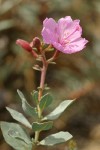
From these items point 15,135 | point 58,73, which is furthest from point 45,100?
point 58,73

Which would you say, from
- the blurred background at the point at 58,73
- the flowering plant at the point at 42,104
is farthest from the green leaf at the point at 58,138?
the blurred background at the point at 58,73

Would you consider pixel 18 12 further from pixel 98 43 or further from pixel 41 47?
pixel 41 47

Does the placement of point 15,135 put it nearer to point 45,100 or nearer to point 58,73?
point 45,100

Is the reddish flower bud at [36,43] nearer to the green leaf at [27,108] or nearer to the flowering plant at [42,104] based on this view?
the flowering plant at [42,104]

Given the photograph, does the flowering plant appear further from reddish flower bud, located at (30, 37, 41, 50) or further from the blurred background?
the blurred background

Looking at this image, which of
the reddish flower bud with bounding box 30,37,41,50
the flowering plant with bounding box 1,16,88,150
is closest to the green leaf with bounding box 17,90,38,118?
the flowering plant with bounding box 1,16,88,150

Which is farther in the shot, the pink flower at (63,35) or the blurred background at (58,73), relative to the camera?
the blurred background at (58,73)
